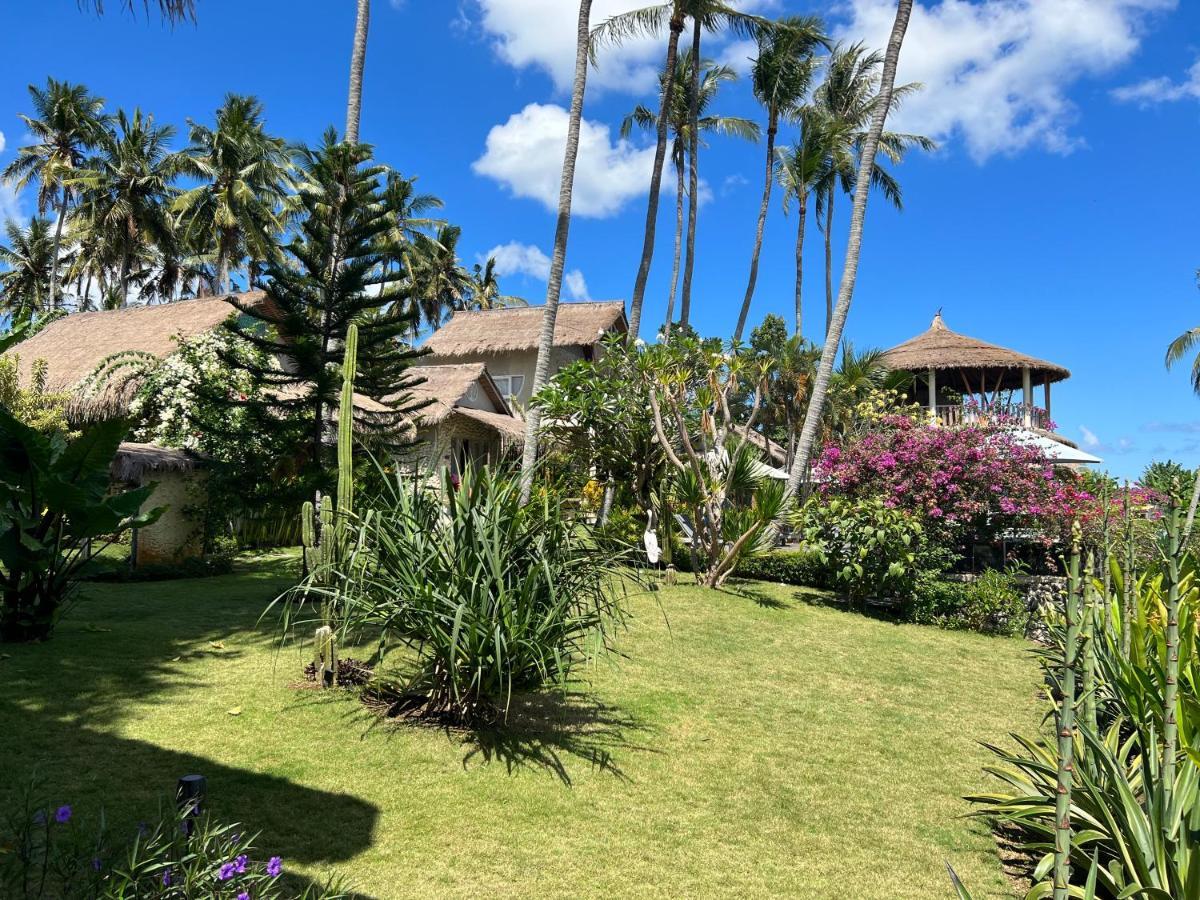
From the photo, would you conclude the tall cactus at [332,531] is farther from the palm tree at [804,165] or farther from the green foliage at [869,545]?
the palm tree at [804,165]

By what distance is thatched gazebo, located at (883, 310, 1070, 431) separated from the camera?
21.6 metres

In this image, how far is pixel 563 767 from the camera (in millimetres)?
4570

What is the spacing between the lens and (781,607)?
33.3 feet

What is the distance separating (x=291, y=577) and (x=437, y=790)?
7.32 metres

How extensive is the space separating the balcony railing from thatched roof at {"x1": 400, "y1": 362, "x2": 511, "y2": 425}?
11.5 metres

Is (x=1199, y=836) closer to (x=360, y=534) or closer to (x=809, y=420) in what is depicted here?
(x=360, y=534)

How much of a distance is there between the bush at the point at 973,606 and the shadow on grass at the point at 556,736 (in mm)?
5924

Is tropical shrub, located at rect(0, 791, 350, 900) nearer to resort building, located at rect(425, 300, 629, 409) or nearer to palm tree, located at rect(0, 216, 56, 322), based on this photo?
resort building, located at rect(425, 300, 629, 409)

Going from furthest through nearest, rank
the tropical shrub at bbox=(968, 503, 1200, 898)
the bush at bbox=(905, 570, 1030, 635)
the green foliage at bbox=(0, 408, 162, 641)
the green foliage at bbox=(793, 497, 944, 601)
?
the green foliage at bbox=(793, 497, 944, 601) < the bush at bbox=(905, 570, 1030, 635) < the green foliage at bbox=(0, 408, 162, 641) < the tropical shrub at bbox=(968, 503, 1200, 898)

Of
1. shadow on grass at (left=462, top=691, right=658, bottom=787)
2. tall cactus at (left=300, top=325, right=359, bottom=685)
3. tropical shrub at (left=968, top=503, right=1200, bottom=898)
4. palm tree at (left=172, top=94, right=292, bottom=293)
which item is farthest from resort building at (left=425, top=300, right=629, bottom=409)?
tropical shrub at (left=968, top=503, right=1200, bottom=898)

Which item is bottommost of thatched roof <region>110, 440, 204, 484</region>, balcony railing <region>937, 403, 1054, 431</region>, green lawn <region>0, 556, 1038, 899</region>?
green lawn <region>0, 556, 1038, 899</region>

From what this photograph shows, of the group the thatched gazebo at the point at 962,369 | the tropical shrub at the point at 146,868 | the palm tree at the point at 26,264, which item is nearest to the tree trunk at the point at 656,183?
the thatched gazebo at the point at 962,369

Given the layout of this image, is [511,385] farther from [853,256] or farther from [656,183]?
[853,256]

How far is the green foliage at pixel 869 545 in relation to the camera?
991 cm
